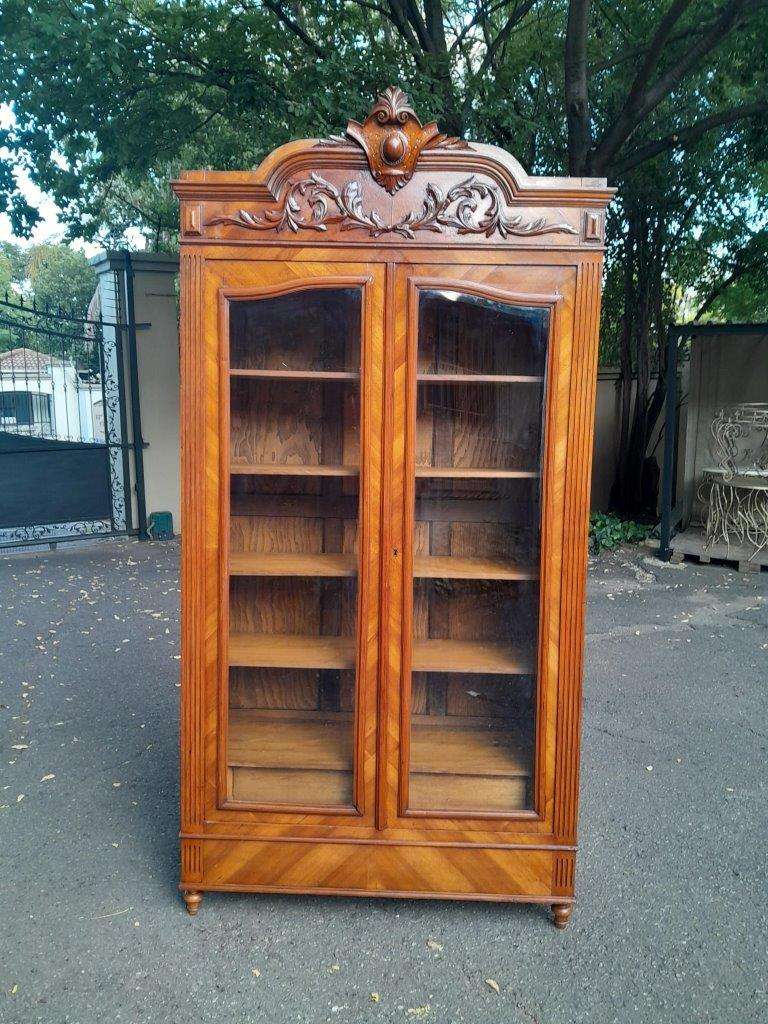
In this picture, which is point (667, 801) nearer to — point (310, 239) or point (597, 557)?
point (310, 239)

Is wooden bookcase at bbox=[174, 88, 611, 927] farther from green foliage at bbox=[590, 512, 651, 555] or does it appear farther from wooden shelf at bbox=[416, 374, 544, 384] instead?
green foliage at bbox=[590, 512, 651, 555]

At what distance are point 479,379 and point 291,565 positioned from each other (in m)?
0.82

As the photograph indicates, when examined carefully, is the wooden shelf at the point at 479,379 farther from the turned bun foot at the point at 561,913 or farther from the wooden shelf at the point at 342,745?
the turned bun foot at the point at 561,913

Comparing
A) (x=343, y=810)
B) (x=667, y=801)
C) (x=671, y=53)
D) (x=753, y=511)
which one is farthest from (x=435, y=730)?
(x=671, y=53)

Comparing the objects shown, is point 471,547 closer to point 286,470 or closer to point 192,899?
point 286,470

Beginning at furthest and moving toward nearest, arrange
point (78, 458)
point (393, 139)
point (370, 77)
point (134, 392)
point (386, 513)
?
point (134, 392)
point (78, 458)
point (370, 77)
point (386, 513)
point (393, 139)

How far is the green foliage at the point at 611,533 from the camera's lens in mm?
7938

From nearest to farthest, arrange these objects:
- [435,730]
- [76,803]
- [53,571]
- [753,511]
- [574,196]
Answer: [574,196], [435,730], [76,803], [53,571], [753,511]

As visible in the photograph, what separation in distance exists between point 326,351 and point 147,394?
615cm

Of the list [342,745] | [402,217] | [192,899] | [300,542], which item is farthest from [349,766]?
[402,217]

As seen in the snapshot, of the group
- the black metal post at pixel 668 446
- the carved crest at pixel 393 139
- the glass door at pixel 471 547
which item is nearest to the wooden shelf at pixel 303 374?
the glass door at pixel 471 547

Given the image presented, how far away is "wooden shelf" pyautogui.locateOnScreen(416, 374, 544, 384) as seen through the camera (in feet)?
7.28

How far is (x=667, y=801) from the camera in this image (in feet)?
10.1

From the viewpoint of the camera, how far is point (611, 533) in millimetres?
8047
